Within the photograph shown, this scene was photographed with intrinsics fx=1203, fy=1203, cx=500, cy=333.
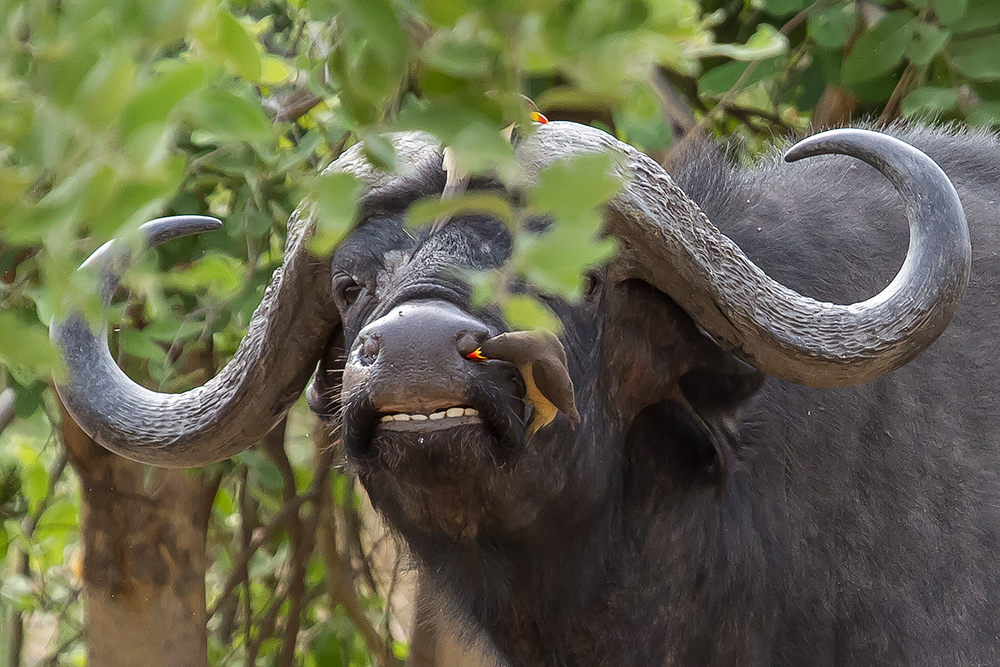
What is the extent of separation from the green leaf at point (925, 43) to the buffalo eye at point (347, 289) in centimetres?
135

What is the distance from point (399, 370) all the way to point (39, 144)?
1.08 m

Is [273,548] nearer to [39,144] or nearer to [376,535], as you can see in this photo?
[376,535]

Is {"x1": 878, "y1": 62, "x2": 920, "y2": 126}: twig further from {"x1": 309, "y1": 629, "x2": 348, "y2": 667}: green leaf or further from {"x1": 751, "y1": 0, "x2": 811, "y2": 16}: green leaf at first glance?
{"x1": 309, "y1": 629, "x2": 348, "y2": 667}: green leaf

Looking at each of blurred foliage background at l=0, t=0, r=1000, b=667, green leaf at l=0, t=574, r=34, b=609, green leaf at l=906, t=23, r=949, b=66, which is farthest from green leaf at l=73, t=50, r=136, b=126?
green leaf at l=0, t=574, r=34, b=609

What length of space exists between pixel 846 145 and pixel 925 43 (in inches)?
29.4

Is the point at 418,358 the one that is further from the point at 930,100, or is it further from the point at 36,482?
the point at 36,482

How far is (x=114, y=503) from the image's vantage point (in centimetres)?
304

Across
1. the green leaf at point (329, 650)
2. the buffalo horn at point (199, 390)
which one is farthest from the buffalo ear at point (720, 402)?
the green leaf at point (329, 650)

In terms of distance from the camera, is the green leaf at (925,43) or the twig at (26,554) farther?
the twig at (26,554)

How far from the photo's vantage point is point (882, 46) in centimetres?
265

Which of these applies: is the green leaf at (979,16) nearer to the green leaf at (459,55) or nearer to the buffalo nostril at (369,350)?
the buffalo nostril at (369,350)

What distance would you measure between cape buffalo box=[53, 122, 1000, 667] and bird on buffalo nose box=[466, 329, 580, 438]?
0.03 m

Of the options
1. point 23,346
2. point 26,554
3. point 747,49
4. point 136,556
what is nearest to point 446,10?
point 23,346

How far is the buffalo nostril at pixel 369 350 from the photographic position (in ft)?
5.51
